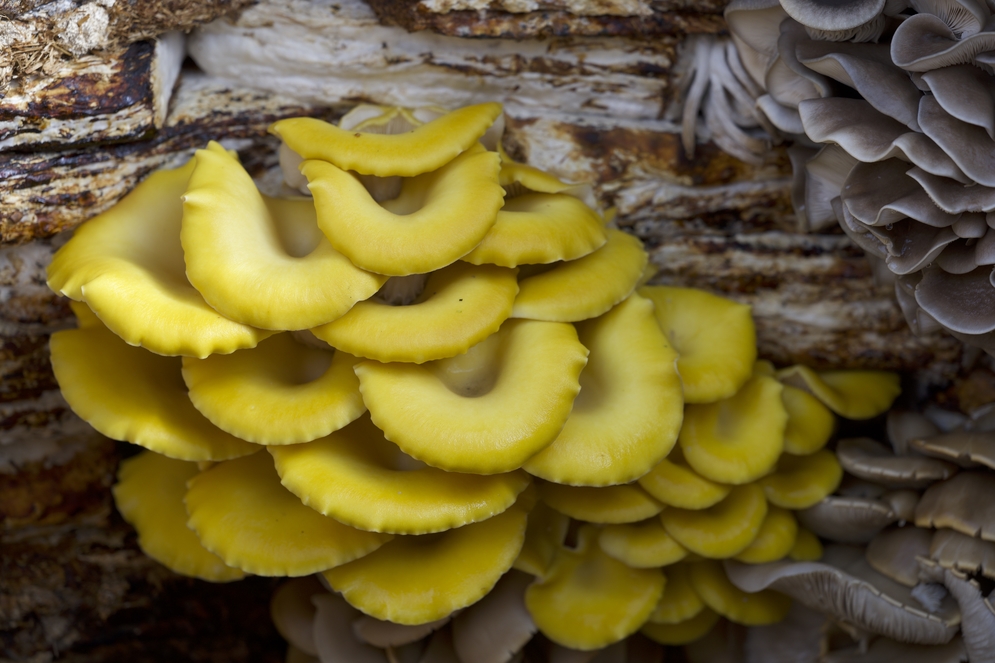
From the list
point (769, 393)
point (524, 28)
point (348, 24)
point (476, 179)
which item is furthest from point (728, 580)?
point (348, 24)

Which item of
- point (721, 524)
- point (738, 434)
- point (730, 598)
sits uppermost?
point (738, 434)

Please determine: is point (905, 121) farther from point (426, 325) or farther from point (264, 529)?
point (264, 529)

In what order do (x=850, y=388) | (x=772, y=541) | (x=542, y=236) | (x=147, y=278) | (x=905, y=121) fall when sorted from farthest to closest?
(x=850, y=388), (x=772, y=541), (x=542, y=236), (x=147, y=278), (x=905, y=121)

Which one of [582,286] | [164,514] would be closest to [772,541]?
[582,286]

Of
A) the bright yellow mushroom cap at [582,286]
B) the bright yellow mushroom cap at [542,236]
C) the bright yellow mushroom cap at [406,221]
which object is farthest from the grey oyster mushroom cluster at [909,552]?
the bright yellow mushroom cap at [406,221]

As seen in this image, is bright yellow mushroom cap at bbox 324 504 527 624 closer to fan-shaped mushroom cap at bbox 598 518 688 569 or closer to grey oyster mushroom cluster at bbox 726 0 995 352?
fan-shaped mushroom cap at bbox 598 518 688 569

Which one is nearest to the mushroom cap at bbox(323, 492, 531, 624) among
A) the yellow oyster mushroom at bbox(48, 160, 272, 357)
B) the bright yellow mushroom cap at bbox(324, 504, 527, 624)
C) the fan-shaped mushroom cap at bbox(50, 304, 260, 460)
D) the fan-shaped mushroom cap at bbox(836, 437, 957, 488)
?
the bright yellow mushroom cap at bbox(324, 504, 527, 624)
